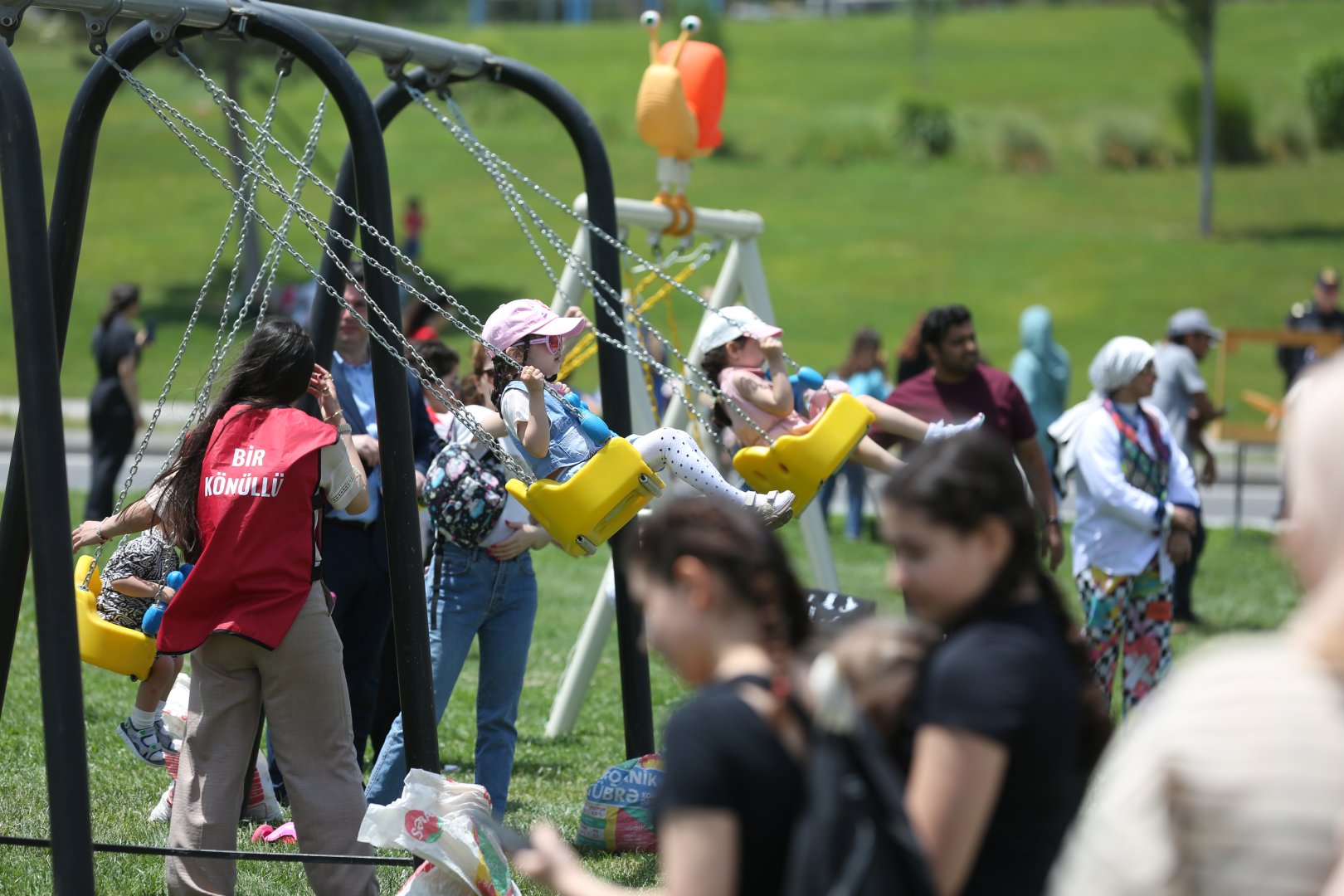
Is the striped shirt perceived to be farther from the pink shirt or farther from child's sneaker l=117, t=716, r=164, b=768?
child's sneaker l=117, t=716, r=164, b=768

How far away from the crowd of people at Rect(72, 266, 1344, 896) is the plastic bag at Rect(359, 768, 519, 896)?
29cm

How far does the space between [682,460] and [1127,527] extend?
232 cm

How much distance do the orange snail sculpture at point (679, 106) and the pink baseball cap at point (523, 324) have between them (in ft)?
6.25

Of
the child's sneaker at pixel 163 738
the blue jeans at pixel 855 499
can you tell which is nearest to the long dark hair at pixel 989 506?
the child's sneaker at pixel 163 738

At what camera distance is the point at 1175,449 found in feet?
21.0

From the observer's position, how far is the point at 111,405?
1097cm

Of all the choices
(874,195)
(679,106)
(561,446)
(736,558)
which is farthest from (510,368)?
(874,195)

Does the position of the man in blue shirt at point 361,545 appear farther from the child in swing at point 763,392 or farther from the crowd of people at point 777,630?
the child in swing at point 763,392

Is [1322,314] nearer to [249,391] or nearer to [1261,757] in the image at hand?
[249,391]

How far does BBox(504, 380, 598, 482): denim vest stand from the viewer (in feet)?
14.8

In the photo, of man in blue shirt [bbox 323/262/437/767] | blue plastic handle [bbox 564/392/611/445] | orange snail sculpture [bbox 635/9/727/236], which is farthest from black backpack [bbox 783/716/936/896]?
orange snail sculpture [bbox 635/9/727/236]

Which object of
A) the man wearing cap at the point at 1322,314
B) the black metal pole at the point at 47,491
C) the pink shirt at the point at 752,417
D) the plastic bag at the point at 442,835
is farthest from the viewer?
the man wearing cap at the point at 1322,314

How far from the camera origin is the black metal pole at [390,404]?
14.2 ft

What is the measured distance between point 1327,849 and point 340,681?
9.27 ft
